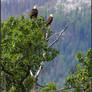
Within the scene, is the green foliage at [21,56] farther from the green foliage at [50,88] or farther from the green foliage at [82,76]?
the green foliage at [82,76]

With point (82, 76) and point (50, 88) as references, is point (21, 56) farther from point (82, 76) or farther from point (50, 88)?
point (82, 76)

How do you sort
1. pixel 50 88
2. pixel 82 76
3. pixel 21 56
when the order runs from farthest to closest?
pixel 82 76
pixel 50 88
pixel 21 56

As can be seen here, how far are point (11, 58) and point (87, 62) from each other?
2.98 m

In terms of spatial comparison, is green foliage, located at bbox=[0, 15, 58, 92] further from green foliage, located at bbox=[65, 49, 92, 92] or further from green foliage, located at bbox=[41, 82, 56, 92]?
green foliage, located at bbox=[65, 49, 92, 92]

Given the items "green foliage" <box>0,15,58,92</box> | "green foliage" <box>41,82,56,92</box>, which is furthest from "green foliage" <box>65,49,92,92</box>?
"green foliage" <box>0,15,58,92</box>

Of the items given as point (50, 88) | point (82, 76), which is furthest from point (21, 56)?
point (82, 76)

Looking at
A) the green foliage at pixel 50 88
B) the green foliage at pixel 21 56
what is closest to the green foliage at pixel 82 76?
the green foliage at pixel 50 88

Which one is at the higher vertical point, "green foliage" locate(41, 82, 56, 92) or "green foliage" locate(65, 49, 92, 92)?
"green foliage" locate(65, 49, 92, 92)

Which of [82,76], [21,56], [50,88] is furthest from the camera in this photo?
[82,76]

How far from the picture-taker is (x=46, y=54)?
13125mm

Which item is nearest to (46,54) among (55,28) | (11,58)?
(11,58)

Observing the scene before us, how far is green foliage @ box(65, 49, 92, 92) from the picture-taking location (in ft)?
41.7

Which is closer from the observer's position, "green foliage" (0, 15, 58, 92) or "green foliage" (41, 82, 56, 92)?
"green foliage" (0, 15, 58, 92)

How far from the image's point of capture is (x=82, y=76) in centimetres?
1305
